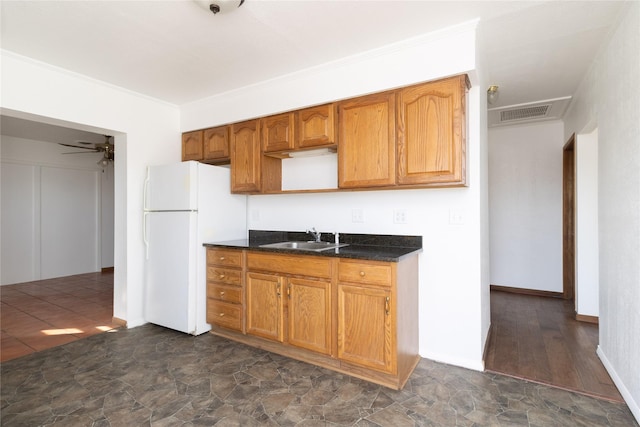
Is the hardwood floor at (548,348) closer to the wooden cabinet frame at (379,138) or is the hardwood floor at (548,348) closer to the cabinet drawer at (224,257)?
the wooden cabinet frame at (379,138)

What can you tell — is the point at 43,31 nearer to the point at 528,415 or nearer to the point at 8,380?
the point at 8,380

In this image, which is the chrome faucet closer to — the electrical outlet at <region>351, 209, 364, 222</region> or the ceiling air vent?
the electrical outlet at <region>351, 209, 364, 222</region>

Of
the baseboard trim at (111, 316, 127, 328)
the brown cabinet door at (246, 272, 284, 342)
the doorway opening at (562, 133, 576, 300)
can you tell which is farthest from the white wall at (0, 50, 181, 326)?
the doorway opening at (562, 133, 576, 300)

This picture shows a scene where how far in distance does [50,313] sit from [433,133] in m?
4.59

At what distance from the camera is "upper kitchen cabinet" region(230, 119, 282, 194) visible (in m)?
3.14

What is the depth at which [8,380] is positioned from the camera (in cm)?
224

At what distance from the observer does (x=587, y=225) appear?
11.4 feet

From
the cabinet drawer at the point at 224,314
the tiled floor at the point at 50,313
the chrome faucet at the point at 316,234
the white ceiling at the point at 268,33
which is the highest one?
the white ceiling at the point at 268,33

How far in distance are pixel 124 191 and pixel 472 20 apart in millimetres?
3441

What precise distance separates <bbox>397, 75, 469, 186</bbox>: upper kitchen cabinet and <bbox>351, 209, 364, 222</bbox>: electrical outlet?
0.61m

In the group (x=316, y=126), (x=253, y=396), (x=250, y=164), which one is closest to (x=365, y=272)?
(x=253, y=396)

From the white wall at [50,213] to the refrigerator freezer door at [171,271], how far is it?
3.72m

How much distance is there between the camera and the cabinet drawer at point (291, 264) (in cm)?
239

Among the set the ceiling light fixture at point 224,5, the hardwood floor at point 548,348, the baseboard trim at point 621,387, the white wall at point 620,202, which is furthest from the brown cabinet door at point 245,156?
the baseboard trim at point 621,387
